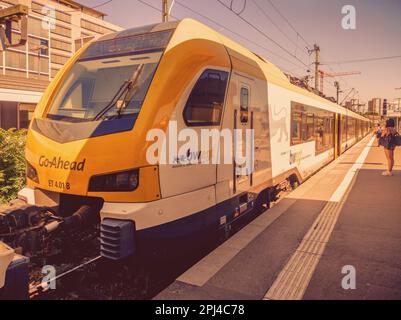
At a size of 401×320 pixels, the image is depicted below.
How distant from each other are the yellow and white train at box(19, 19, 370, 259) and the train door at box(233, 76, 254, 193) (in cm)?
3

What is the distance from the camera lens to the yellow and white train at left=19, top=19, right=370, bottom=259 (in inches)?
137

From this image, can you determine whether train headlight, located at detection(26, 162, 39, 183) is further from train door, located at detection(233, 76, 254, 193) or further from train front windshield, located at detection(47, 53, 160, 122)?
train door, located at detection(233, 76, 254, 193)

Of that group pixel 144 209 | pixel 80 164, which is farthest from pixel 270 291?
pixel 80 164

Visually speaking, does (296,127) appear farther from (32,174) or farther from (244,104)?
(32,174)

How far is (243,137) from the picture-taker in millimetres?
5066

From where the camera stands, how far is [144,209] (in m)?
3.46

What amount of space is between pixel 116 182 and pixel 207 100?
1.53 meters

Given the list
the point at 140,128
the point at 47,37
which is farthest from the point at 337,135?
the point at 47,37

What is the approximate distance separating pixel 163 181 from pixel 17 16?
4640mm

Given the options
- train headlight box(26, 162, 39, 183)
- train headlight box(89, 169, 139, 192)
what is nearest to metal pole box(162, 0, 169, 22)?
train headlight box(26, 162, 39, 183)

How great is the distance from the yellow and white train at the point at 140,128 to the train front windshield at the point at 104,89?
0.02 metres

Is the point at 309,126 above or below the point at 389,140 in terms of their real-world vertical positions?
above

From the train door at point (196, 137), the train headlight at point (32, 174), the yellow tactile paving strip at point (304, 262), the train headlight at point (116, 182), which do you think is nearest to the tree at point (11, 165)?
the train headlight at point (32, 174)

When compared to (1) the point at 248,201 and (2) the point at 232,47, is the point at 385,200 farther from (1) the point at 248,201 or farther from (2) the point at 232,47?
(2) the point at 232,47
